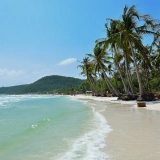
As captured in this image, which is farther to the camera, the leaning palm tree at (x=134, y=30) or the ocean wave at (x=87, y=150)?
the leaning palm tree at (x=134, y=30)

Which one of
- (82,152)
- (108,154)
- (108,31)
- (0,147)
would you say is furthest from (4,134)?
(108,31)

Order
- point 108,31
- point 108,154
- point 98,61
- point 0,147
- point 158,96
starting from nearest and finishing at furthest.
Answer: point 108,154, point 0,147, point 158,96, point 108,31, point 98,61

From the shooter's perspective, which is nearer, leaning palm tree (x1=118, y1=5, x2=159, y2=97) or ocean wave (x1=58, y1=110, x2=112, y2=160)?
ocean wave (x1=58, y1=110, x2=112, y2=160)

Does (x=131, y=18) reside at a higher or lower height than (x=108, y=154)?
higher

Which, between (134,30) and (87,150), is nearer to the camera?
(87,150)

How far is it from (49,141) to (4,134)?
9.08 ft

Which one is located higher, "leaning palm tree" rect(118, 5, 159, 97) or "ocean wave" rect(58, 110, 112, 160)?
"leaning palm tree" rect(118, 5, 159, 97)

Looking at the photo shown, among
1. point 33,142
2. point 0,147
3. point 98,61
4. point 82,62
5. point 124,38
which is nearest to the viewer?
point 0,147

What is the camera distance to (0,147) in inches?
251

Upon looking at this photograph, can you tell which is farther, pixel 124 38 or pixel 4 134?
pixel 124 38

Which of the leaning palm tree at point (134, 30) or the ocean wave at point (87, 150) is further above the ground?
the leaning palm tree at point (134, 30)

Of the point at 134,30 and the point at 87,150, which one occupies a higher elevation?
the point at 134,30

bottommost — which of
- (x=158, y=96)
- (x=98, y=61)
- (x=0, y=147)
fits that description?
(x=0, y=147)

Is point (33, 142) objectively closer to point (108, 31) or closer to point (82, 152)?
point (82, 152)
